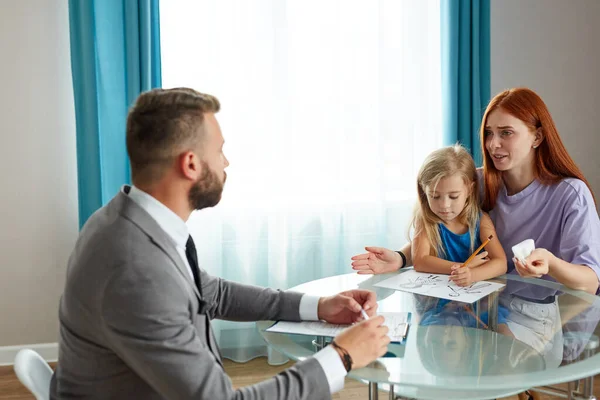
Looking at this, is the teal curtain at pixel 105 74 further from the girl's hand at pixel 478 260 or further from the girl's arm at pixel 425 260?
the girl's hand at pixel 478 260

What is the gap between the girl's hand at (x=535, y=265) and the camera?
5.35 ft

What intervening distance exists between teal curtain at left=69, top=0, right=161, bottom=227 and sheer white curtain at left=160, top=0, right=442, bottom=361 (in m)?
0.16

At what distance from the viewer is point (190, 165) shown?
1.22m

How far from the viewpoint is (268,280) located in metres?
3.13

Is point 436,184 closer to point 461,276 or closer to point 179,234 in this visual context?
point 461,276

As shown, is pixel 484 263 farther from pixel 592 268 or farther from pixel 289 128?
pixel 289 128

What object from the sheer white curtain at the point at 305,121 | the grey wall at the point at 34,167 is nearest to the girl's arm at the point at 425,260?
the sheer white curtain at the point at 305,121

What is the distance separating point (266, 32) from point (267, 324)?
1933 mm

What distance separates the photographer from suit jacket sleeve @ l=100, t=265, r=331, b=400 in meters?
1.03

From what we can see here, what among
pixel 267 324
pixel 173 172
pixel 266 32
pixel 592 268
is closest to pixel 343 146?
pixel 266 32

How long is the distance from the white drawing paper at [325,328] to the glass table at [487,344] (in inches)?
0.7

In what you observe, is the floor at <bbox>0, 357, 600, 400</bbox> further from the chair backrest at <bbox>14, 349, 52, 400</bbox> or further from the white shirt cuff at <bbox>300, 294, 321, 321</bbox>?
the chair backrest at <bbox>14, 349, 52, 400</bbox>

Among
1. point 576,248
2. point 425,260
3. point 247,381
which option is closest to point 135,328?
point 425,260

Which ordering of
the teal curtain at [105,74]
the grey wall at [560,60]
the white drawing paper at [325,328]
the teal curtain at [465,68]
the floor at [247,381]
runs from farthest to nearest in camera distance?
the grey wall at [560,60] → the teal curtain at [465,68] → the teal curtain at [105,74] → the floor at [247,381] → the white drawing paper at [325,328]
